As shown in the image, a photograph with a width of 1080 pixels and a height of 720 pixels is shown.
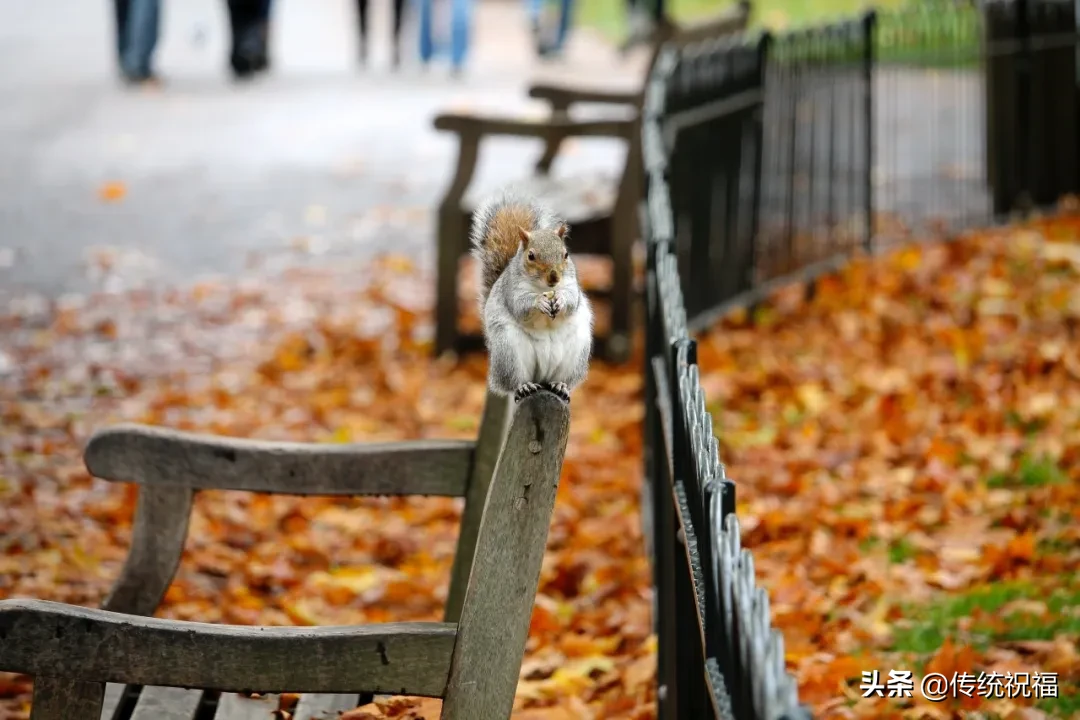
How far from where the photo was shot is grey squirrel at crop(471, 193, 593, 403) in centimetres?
310

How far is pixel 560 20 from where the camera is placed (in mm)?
20156

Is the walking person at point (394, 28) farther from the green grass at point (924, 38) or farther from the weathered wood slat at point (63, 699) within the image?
the weathered wood slat at point (63, 699)

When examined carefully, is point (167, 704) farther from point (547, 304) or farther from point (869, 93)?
point (869, 93)

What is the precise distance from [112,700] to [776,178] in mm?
6055

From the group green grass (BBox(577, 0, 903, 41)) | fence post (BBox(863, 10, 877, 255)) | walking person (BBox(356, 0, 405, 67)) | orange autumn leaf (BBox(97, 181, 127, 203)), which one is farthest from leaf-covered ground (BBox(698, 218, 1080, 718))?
green grass (BBox(577, 0, 903, 41))

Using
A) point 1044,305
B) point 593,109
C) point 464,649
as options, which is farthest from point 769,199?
point 593,109

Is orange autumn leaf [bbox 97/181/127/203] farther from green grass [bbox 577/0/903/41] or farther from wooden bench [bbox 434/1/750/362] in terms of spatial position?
green grass [bbox 577/0/903/41]

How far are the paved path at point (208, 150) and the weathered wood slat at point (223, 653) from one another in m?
7.44

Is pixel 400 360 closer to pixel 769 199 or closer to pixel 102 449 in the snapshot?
pixel 769 199

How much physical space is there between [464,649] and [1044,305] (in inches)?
257

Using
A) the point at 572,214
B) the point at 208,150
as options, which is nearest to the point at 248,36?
the point at 208,150

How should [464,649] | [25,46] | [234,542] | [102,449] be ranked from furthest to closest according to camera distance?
[25,46]
[234,542]
[102,449]
[464,649]

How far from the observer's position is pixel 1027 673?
4059 millimetres

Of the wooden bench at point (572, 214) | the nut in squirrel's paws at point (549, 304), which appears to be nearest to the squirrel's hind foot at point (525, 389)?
the nut in squirrel's paws at point (549, 304)
